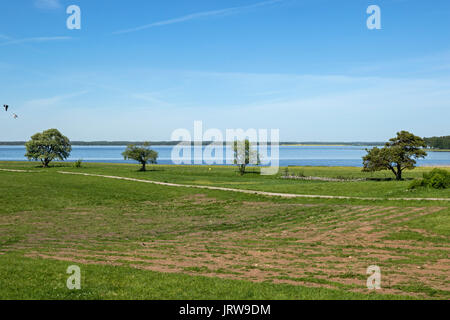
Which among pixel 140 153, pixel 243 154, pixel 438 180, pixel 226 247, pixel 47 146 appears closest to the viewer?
pixel 226 247

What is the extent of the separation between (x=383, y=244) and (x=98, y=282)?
13.3 metres

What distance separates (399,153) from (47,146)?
86.2 m

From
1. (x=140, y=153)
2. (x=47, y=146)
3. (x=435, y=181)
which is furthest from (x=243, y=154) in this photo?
(x=47, y=146)

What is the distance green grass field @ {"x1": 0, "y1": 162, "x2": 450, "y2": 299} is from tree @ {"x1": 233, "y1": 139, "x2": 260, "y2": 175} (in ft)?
149

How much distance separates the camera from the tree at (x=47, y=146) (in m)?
95.6

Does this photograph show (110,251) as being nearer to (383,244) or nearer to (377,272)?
(377,272)

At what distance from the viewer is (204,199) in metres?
37.3

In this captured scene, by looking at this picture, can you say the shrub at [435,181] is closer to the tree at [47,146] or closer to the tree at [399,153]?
the tree at [399,153]

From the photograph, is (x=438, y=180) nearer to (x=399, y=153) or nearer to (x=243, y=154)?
(x=399, y=153)

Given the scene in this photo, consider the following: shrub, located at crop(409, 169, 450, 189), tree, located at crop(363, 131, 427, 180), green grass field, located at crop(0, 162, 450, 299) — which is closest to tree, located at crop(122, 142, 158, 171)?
green grass field, located at crop(0, 162, 450, 299)

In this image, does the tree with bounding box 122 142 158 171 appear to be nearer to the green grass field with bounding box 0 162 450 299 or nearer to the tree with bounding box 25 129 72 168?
the tree with bounding box 25 129 72 168

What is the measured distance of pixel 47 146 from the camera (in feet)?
322

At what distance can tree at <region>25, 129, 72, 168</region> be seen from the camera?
95625 mm

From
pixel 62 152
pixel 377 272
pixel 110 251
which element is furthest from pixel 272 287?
pixel 62 152
